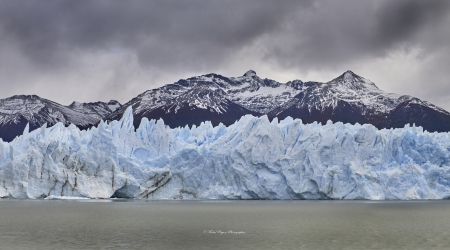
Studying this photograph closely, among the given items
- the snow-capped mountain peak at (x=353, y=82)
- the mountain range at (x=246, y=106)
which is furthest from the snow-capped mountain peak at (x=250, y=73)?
the snow-capped mountain peak at (x=353, y=82)

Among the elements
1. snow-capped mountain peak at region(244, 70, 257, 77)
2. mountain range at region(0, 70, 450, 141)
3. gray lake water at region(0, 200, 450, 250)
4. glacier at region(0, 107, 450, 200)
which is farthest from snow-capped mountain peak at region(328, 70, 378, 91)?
gray lake water at region(0, 200, 450, 250)

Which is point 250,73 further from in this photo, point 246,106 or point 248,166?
point 248,166

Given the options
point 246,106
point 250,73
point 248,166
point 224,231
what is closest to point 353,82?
point 246,106

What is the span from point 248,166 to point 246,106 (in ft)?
305

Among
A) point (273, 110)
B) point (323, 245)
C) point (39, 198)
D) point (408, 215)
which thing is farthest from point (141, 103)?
point (323, 245)

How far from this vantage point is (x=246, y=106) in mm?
135125

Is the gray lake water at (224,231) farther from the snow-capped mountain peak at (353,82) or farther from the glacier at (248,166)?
the snow-capped mountain peak at (353,82)

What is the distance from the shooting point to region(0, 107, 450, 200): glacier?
42.1 m

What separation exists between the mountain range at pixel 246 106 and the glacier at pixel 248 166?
57669 millimetres

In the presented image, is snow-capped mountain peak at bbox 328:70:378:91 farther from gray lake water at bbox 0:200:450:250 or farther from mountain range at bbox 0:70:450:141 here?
gray lake water at bbox 0:200:450:250

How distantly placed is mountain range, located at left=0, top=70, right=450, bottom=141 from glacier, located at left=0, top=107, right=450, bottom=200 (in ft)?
189

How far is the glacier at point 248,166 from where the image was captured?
42.1 meters

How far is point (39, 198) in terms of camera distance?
43.1 m

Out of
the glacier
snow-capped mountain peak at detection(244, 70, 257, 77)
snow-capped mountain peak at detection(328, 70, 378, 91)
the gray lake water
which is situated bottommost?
the gray lake water
